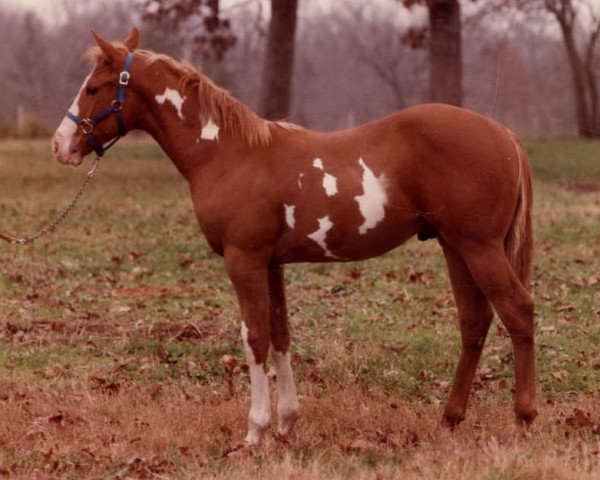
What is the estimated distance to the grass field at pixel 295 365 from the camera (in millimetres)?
5793

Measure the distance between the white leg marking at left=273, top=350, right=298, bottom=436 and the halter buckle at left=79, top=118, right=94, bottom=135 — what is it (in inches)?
73.3

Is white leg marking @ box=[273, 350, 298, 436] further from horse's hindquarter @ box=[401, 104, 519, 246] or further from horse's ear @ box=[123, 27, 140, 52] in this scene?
horse's ear @ box=[123, 27, 140, 52]

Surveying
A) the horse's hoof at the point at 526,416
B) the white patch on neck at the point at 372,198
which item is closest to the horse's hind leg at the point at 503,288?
the horse's hoof at the point at 526,416

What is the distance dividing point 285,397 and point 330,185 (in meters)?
1.46

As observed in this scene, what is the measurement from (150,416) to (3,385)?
4.93ft

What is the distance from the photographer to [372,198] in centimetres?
590

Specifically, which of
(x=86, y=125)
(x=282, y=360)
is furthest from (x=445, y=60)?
(x=86, y=125)

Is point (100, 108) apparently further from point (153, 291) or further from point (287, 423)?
point (153, 291)

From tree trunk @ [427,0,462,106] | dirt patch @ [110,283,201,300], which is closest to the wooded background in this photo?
tree trunk @ [427,0,462,106]

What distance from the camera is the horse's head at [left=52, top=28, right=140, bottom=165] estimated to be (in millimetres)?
6172

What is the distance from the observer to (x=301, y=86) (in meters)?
67.3

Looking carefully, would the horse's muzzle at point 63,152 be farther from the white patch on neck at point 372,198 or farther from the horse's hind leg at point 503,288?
the horse's hind leg at point 503,288

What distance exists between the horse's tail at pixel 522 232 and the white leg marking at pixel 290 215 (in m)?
1.32

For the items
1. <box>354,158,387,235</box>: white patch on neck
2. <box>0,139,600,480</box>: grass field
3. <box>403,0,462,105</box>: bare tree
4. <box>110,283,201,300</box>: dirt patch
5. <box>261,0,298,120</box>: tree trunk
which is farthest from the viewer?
<box>261,0,298,120</box>: tree trunk
